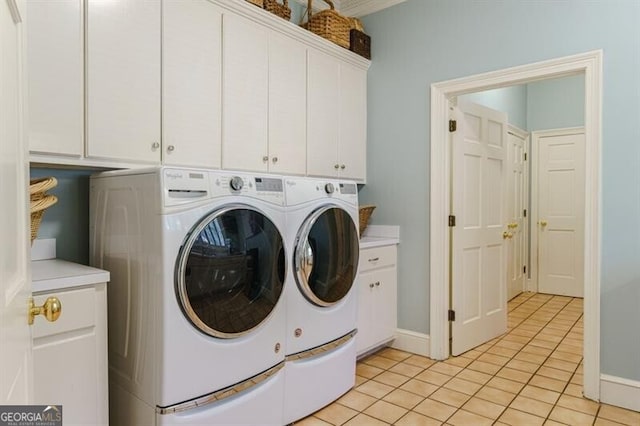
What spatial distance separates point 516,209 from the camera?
497 centimetres

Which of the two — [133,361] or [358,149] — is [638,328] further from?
[133,361]

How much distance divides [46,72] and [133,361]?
3.99ft

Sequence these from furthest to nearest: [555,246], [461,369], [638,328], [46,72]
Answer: [555,246] < [461,369] < [638,328] < [46,72]

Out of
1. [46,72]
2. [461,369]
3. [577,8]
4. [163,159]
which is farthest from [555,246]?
[46,72]

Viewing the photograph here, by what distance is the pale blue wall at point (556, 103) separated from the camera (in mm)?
4789

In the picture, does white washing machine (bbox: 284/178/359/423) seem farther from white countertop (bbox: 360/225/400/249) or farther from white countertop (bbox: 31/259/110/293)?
white countertop (bbox: 31/259/110/293)

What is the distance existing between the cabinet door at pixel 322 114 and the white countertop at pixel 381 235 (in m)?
0.58

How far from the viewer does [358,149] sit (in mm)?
3289

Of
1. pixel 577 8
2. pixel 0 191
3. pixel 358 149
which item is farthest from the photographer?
pixel 358 149

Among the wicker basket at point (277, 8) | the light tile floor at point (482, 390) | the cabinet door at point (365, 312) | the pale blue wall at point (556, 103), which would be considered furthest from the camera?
the pale blue wall at point (556, 103)

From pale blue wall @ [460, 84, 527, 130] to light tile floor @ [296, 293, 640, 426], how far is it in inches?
83.9

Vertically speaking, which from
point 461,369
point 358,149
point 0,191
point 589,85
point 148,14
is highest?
point 148,14

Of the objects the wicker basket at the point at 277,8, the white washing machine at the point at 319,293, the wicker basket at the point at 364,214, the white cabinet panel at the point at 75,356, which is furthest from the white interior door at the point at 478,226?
the white cabinet panel at the point at 75,356

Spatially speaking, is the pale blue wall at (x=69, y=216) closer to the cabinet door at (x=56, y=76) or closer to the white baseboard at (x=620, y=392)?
the cabinet door at (x=56, y=76)
